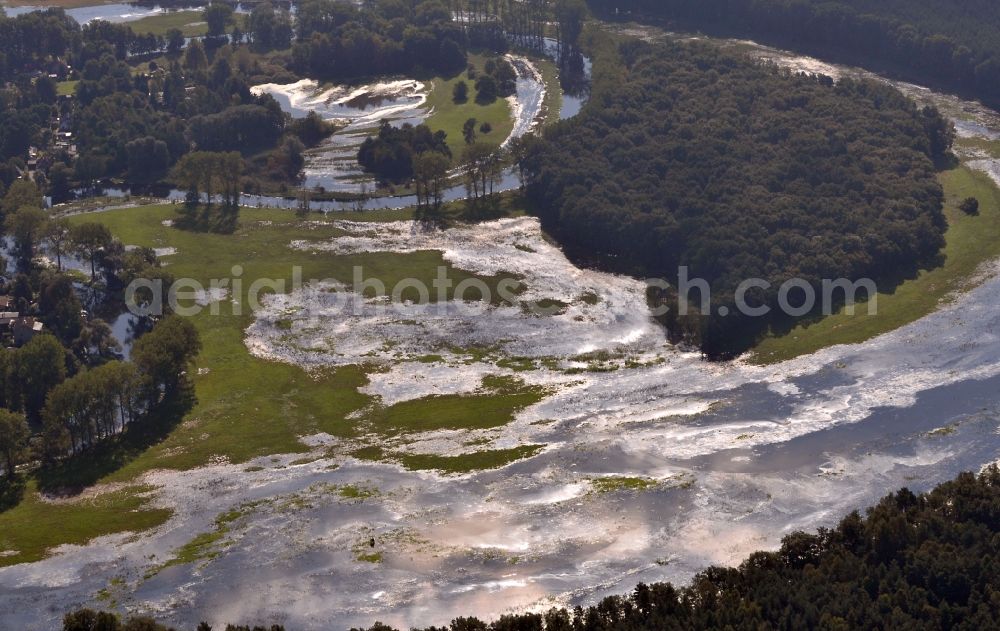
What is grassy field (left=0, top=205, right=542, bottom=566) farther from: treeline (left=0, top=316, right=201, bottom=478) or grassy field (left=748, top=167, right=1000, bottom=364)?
grassy field (left=748, top=167, right=1000, bottom=364)

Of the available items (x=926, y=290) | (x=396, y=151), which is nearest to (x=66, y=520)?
(x=396, y=151)

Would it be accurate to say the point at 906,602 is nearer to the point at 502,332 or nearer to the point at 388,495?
the point at 388,495

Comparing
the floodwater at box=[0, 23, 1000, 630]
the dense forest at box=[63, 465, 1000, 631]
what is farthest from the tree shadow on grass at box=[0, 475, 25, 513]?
the dense forest at box=[63, 465, 1000, 631]

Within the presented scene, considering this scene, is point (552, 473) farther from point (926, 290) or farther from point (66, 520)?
point (926, 290)

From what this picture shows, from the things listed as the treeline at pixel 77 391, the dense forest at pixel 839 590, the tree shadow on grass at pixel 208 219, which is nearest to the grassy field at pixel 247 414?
the treeline at pixel 77 391

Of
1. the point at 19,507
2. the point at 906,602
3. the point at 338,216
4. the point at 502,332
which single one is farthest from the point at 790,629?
the point at 338,216

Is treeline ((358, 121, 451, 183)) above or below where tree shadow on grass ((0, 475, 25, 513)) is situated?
above
